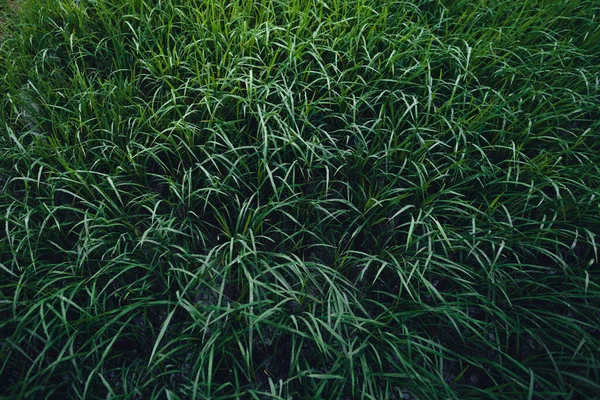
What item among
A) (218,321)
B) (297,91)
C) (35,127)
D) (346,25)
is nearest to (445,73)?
(346,25)

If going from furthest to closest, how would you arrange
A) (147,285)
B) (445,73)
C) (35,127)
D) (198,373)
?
(445,73) → (35,127) → (147,285) → (198,373)

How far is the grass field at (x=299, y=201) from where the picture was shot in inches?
55.8

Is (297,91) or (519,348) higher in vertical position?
(297,91)

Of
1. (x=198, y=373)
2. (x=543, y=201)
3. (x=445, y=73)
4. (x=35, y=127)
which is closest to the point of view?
(x=198, y=373)

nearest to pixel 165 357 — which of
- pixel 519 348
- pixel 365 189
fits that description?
pixel 365 189

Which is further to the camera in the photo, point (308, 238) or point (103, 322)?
point (308, 238)

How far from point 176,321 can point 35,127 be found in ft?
3.60

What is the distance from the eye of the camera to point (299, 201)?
168cm

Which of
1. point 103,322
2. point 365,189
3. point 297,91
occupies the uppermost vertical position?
point 297,91

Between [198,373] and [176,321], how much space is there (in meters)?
0.34

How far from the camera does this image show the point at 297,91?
203 centimetres

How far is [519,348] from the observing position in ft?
4.93

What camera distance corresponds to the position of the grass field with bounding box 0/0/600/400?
4.65 ft

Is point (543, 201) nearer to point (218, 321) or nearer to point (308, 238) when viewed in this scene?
point (308, 238)
